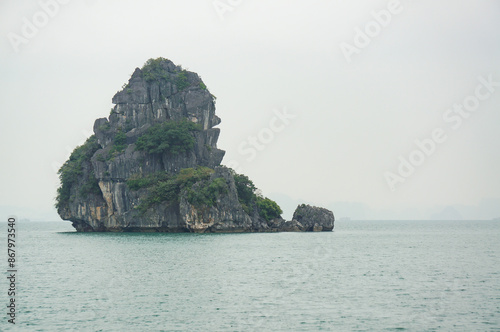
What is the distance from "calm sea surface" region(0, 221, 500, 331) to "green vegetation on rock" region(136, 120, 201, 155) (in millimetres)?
29920

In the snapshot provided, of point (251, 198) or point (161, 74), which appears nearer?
point (251, 198)

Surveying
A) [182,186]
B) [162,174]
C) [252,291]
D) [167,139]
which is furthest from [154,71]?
[252,291]

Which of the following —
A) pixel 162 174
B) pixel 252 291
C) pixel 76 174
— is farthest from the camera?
pixel 76 174

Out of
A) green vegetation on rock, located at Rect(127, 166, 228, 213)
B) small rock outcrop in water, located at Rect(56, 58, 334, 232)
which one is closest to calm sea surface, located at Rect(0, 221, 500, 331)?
green vegetation on rock, located at Rect(127, 166, 228, 213)

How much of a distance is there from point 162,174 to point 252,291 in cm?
5060

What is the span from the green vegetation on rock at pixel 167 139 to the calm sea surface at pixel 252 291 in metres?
29.9

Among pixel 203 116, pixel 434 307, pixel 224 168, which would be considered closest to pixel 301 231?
pixel 224 168

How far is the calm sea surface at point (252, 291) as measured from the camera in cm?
2336

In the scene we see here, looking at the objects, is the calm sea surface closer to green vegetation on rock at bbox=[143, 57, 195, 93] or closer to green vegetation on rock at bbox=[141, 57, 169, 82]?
green vegetation on rock at bbox=[141, 57, 169, 82]

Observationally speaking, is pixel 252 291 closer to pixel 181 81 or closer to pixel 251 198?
pixel 251 198

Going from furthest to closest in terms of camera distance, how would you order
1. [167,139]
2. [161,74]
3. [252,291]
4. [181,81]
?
[181,81] < [161,74] < [167,139] < [252,291]

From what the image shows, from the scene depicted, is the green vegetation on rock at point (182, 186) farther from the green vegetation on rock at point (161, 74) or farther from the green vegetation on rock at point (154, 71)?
the green vegetation on rock at point (154, 71)

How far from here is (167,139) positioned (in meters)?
79.5

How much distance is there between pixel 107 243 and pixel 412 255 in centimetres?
3048
